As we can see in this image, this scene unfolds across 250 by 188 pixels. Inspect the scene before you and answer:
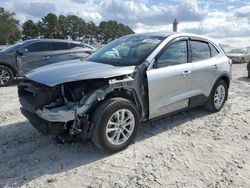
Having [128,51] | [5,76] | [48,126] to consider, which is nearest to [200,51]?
[128,51]

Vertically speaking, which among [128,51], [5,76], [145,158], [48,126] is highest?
[128,51]

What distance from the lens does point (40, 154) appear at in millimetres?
4602

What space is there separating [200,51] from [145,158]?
8.61 feet

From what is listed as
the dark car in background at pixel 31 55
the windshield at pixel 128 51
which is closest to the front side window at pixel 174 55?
the windshield at pixel 128 51

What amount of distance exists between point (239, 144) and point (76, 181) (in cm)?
266

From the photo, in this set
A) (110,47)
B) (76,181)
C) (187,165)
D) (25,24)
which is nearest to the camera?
(76,181)

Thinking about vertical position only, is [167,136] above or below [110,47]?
below

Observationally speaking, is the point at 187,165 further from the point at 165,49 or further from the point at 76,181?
the point at 165,49

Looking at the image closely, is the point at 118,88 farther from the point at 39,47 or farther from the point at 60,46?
the point at 60,46

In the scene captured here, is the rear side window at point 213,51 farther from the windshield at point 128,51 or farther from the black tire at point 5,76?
the black tire at point 5,76

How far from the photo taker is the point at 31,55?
1077cm

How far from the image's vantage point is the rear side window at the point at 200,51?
592 cm

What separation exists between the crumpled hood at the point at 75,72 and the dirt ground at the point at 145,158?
1.07 meters

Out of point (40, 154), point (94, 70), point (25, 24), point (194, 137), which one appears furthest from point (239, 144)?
point (25, 24)
